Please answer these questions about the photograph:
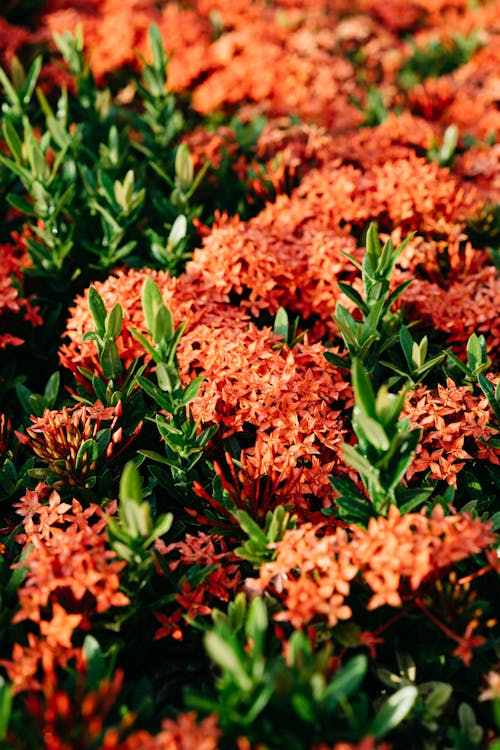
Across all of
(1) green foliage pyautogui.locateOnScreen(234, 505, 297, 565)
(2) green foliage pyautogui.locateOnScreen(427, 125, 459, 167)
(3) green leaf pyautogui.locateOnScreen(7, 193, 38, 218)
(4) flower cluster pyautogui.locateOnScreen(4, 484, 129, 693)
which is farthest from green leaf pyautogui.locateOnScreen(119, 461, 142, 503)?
(2) green foliage pyautogui.locateOnScreen(427, 125, 459, 167)

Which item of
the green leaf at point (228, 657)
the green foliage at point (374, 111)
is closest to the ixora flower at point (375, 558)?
the green leaf at point (228, 657)

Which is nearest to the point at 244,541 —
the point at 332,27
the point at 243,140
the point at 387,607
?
the point at 387,607

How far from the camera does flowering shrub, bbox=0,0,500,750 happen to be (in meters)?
1.53

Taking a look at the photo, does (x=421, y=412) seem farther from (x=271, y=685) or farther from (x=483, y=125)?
(x=483, y=125)

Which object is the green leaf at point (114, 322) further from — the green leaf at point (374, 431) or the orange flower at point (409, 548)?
the orange flower at point (409, 548)

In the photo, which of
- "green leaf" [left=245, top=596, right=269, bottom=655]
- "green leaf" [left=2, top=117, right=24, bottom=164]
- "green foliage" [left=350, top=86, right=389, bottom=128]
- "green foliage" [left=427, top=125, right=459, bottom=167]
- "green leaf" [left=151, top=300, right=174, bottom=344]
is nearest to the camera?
"green leaf" [left=245, top=596, right=269, bottom=655]

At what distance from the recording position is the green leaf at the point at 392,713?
1389mm

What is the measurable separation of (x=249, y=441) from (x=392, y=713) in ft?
3.61

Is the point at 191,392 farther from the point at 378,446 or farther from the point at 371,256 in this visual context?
the point at 371,256

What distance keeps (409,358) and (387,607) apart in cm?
91

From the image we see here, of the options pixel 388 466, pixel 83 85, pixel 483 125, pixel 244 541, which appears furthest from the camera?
pixel 483 125

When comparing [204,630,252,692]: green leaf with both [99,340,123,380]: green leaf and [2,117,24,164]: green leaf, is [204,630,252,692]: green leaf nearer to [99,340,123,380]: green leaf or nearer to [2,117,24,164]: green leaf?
[99,340,123,380]: green leaf

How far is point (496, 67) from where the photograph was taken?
4672mm

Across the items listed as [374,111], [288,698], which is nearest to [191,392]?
[288,698]
